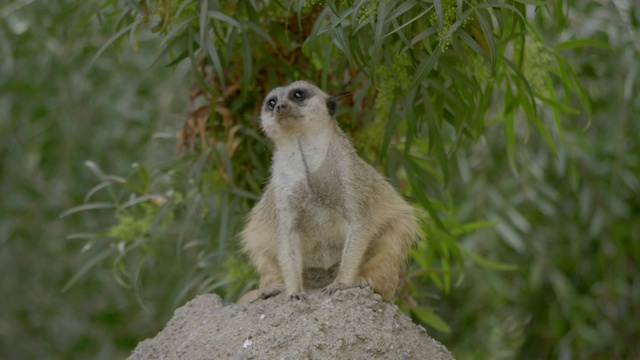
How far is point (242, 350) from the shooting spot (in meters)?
2.63

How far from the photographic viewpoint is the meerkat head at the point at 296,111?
9.92ft

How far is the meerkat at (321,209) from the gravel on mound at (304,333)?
0.14 metres

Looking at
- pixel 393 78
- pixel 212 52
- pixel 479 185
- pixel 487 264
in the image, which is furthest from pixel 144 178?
pixel 479 185

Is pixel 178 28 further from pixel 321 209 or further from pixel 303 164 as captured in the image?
pixel 321 209

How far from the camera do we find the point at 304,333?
2.61 m

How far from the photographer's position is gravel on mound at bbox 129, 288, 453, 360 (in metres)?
2.60

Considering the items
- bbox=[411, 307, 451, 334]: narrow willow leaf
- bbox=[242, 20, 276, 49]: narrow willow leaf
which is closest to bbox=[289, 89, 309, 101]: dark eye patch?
bbox=[242, 20, 276, 49]: narrow willow leaf

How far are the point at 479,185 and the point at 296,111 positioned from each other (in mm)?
2253

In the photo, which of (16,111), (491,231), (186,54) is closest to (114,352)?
(16,111)

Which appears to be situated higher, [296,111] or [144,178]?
[296,111]

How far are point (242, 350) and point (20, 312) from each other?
426cm

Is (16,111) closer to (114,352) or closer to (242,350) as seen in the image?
(114,352)

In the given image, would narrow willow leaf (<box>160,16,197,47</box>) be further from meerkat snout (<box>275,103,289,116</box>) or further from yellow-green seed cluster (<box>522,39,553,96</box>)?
yellow-green seed cluster (<box>522,39,553,96</box>)

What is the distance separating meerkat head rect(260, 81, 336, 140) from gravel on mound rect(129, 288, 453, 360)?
1.57 ft
